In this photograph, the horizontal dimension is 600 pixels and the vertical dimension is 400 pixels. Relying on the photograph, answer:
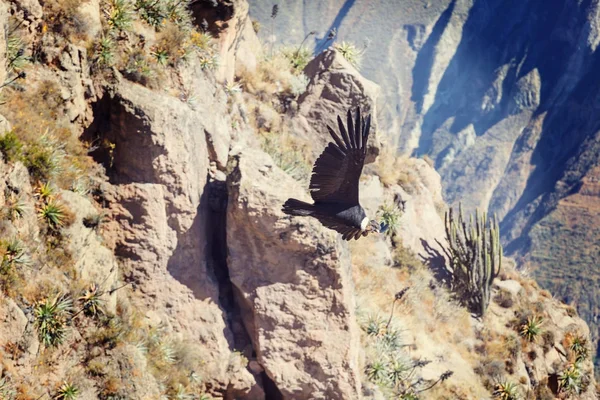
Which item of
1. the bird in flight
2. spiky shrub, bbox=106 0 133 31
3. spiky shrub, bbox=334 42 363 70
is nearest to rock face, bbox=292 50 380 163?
spiky shrub, bbox=334 42 363 70

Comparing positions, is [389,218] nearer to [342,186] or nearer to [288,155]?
[288,155]

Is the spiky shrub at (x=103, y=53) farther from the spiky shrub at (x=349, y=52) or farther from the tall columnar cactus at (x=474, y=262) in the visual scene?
the tall columnar cactus at (x=474, y=262)

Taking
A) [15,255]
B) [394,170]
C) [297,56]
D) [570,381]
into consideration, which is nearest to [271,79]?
[297,56]

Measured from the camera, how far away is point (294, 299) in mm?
10461

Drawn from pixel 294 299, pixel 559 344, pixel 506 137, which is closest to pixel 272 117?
pixel 294 299

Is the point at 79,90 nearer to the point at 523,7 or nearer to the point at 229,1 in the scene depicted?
the point at 229,1

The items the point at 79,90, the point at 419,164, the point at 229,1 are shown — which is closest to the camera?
the point at 79,90

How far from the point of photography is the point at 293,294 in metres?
10.5

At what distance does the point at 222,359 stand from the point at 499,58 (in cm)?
10161

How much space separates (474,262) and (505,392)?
428 cm

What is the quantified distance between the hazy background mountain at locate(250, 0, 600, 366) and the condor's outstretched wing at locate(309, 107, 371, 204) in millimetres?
57056

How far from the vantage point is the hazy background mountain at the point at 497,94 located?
71.6 meters

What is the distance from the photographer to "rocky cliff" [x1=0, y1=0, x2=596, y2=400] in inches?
307

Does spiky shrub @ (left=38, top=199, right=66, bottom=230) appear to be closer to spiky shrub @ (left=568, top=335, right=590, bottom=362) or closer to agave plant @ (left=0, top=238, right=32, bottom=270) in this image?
agave plant @ (left=0, top=238, right=32, bottom=270)
